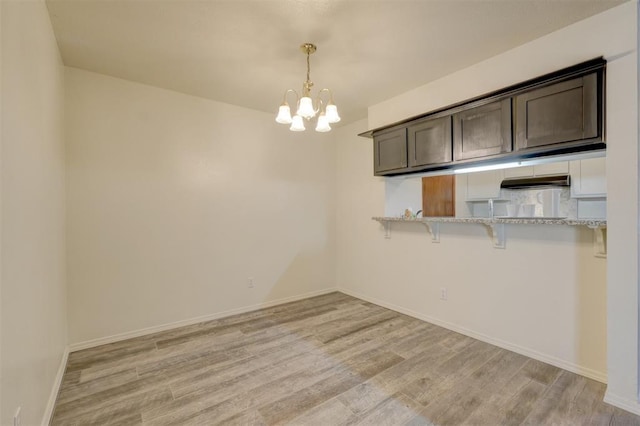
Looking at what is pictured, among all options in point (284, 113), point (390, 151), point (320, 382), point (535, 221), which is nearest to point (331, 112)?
point (284, 113)

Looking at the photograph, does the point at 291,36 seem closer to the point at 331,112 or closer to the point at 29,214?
the point at 331,112

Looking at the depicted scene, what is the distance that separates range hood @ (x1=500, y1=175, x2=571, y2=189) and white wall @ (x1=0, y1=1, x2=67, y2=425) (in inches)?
160

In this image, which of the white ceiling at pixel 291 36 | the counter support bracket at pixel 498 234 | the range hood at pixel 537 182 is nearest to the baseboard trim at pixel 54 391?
the white ceiling at pixel 291 36

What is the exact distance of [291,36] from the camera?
7.64ft

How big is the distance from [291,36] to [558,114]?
83.6 inches

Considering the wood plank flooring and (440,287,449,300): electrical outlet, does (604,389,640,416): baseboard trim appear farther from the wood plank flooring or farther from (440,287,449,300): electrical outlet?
(440,287,449,300): electrical outlet

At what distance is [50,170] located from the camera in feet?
7.15

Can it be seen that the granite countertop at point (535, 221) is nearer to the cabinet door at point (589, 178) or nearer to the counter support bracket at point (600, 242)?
the counter support bracket at point (600, 242)

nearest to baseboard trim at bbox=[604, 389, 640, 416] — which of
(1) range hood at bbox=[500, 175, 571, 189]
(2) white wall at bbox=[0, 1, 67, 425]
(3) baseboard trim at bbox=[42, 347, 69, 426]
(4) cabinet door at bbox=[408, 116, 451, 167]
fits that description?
→ (1) range hood at bbox=[500, 175, 571, 189]

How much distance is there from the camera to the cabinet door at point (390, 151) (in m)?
3.43

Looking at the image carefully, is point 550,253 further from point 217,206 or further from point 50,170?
point 50,170

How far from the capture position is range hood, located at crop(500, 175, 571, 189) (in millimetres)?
2961

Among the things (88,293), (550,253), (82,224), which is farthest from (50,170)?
(550,253)

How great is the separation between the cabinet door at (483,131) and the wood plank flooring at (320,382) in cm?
185
